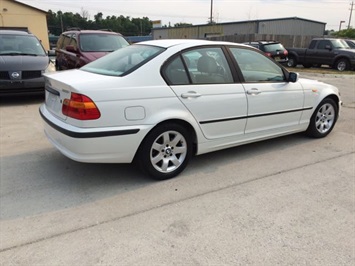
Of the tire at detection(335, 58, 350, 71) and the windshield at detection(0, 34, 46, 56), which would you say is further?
the tire at detection(335, 58, 350, 71)

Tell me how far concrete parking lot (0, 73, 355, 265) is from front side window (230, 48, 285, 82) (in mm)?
1077

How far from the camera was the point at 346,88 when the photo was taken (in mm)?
11078

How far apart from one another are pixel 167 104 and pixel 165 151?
0.55 m

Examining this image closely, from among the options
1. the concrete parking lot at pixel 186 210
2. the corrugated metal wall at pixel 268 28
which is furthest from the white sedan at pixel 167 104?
the corrugated metal wall at pixel 268 28

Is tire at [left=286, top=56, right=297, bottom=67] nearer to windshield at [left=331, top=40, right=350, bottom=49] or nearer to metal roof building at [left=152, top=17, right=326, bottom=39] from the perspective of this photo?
windshield at [left=331, top=40, right=350, bottom=49]

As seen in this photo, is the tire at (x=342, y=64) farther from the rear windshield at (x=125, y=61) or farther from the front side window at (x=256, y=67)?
the rear windshield at (x=125, y=61)

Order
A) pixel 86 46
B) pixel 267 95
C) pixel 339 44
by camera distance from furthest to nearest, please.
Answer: pixel 339 44
pixel 86 46
pixel 267 95

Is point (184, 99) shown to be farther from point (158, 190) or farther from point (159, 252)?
point (159, 252)

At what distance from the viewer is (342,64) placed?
16.9 metres

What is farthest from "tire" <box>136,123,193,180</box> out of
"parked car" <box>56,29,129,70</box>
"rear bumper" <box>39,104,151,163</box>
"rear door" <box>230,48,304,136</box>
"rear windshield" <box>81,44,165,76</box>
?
"parked car" <box>56,29,129,70</box>

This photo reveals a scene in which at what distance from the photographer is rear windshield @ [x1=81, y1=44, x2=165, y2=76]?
3600 mm

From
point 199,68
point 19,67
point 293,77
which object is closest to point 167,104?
point 199,68

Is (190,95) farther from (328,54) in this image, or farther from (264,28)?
(264,28)

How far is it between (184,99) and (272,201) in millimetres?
1445
